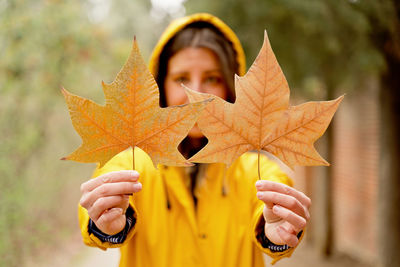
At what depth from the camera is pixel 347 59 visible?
9.07ft

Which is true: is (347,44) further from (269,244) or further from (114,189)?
(114,189)

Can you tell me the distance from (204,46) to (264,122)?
0.71m

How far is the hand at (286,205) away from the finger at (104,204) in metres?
0.45

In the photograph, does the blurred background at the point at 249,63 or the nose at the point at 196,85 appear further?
the blurred background at the point at 249,63

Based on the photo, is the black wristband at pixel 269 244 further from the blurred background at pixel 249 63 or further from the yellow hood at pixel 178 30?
the blurred background at pixel 249 63

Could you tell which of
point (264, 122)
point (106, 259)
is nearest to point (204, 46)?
point (264, 122)

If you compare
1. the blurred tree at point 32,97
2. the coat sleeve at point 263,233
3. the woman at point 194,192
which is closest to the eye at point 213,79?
the woman at point 194,192

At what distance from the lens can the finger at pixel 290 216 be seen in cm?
98

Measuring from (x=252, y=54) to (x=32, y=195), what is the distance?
12.3 feet

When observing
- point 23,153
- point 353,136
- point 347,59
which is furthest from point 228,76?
point 353,136

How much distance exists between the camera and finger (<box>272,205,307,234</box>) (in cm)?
98

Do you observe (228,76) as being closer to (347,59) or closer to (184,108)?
(184,108)

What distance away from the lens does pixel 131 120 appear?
1.00 meters

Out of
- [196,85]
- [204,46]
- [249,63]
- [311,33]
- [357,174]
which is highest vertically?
[311,33]
